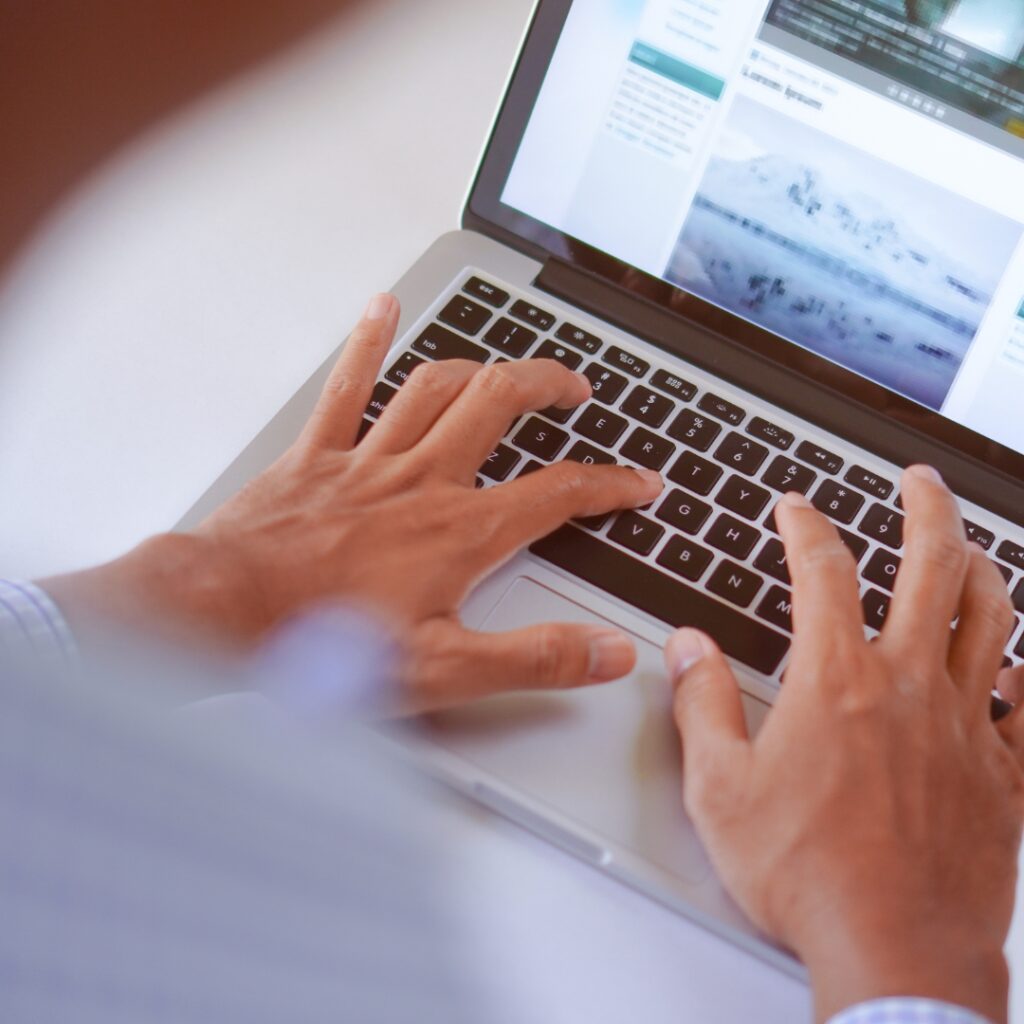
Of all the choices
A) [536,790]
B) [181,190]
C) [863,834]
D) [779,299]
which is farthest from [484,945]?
[181,190]

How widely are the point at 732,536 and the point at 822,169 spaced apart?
0.75 feet

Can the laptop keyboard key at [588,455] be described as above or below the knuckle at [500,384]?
below

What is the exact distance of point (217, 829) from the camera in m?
0.57

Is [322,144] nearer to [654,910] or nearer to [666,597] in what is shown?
[666,597]

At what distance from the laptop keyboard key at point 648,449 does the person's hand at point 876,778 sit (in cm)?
10

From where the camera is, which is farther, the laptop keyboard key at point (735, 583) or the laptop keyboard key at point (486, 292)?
the laptop keyboard key at point (486, 292)

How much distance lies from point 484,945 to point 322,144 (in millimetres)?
623

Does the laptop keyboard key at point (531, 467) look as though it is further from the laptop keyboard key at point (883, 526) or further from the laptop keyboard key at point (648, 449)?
the laptop keyboard key at point (883, 526)

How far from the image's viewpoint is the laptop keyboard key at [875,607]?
2.17 ft

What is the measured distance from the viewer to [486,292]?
0.77m

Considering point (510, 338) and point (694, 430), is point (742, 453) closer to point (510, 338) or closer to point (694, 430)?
point (694, 430)

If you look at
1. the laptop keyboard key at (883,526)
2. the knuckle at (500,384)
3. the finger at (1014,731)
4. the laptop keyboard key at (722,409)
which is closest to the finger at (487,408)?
the knuckle at (500,384)

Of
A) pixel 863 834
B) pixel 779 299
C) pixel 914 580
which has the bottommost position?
pixel 863 834

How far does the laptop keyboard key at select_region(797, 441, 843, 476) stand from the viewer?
722 millimetres
